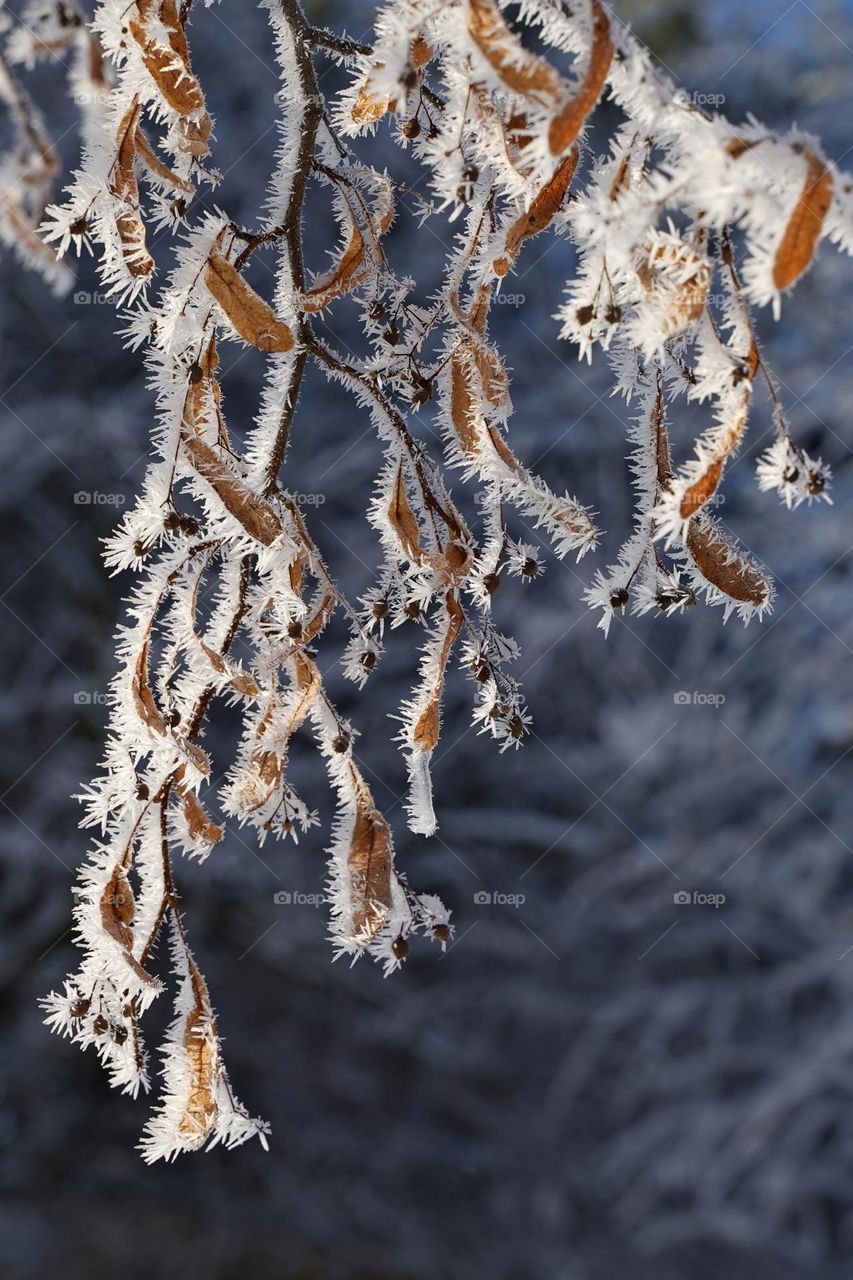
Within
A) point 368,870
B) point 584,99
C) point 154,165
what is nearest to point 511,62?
point 584,99

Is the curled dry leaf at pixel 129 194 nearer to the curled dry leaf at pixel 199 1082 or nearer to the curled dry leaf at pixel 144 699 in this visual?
the curled dry leaf at pixel 144 699

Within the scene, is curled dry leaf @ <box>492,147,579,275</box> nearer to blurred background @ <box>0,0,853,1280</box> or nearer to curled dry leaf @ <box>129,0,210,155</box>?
curled dry leaf @ <box>129,0,210,155</box>

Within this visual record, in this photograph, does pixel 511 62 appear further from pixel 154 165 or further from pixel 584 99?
pixel 154 165

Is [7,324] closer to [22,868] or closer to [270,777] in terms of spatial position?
[22,868]

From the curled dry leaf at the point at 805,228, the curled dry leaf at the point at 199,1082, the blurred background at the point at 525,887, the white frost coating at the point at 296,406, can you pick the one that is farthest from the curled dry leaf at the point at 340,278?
the blurred background at the point at 525,887

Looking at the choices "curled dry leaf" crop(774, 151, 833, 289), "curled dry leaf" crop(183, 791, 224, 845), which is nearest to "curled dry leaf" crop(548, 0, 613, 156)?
"curled dry leaf" crop(774, 151, 833, 289)

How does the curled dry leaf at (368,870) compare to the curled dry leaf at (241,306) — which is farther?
the curled dry leaf at (368,870)
